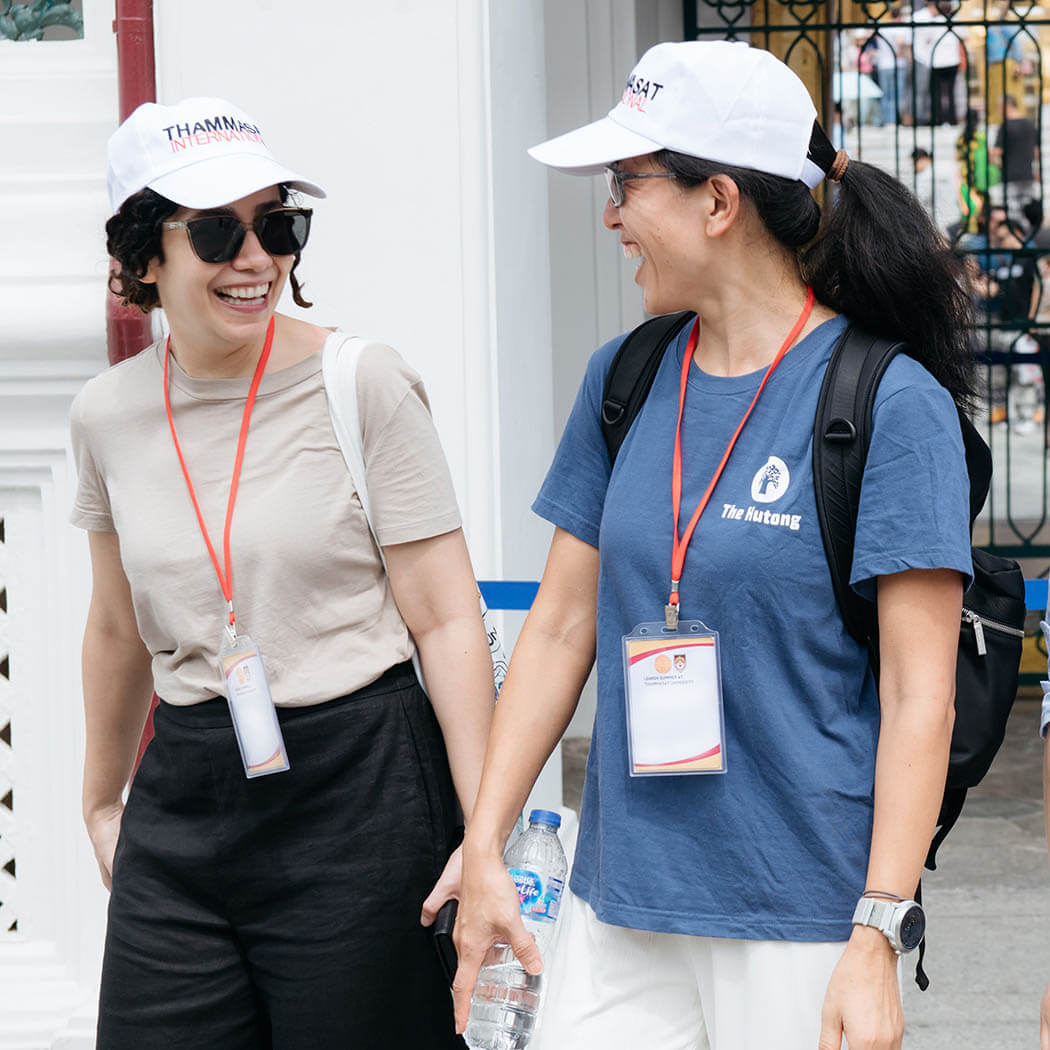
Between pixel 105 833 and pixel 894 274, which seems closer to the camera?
pixel 894 274

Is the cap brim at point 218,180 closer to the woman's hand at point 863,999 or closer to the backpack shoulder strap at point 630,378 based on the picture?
the backpack shoulder strap at point 630,378

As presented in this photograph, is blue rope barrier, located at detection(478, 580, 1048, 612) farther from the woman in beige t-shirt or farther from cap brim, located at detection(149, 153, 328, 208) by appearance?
cap brim, located at detection(149, 153, 328, 208)

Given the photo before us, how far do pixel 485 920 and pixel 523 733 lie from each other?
0.26 metres

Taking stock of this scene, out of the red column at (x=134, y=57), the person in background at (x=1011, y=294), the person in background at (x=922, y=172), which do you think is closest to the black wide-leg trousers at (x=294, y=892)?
the red column at (x=134, y=57)

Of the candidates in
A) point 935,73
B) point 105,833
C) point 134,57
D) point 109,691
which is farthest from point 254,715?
point 935,73

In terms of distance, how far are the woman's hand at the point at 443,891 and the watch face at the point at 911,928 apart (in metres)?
0.66

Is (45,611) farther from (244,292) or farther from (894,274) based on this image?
(894,274)

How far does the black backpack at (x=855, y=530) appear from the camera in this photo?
6.36 ft

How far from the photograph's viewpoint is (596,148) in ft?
6.83

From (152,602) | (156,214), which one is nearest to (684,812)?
(152,602)

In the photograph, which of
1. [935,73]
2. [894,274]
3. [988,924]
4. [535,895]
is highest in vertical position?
[935,73]

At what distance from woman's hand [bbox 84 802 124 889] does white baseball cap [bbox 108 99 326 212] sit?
1.02 m

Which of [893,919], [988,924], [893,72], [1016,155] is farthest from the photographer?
[1016,155]

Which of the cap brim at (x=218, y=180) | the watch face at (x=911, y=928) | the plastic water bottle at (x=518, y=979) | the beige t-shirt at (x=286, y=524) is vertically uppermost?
the cap brim at (x=218, y=180)
